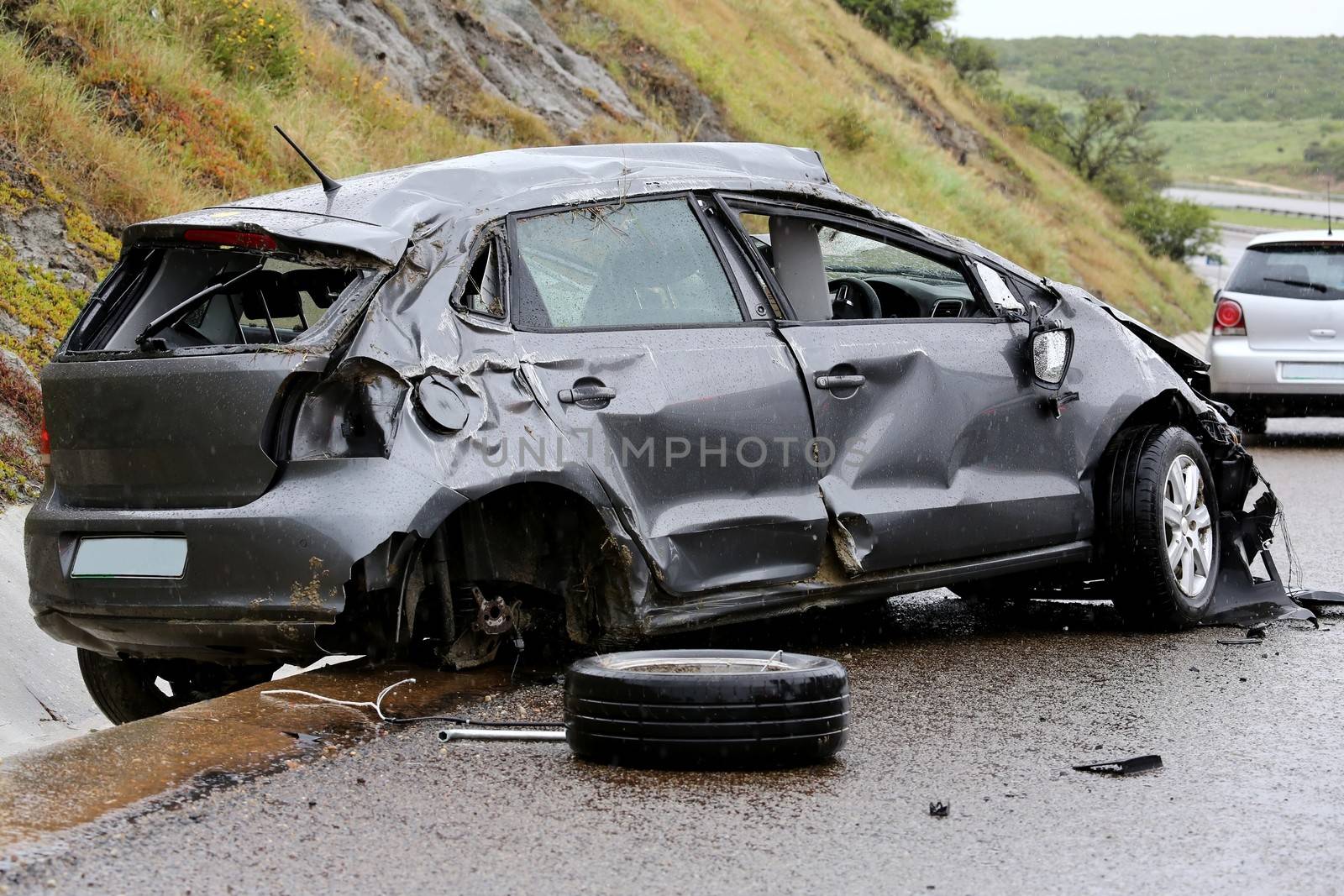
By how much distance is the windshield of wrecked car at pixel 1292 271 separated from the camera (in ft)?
47.8

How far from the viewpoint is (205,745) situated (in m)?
4.68

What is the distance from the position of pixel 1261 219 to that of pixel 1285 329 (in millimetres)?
79549

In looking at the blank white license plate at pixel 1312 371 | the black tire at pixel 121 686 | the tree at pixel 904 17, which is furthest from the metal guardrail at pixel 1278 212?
the black tire at pixel 121 686

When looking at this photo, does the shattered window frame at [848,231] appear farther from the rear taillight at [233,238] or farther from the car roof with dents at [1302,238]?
the car roof with dents at [1302,238]

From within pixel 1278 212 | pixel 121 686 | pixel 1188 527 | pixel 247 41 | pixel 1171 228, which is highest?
pixel 1278 212

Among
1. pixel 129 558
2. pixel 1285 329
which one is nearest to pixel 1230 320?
pixel 1285 329

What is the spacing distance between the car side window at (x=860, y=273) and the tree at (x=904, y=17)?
43721 mm

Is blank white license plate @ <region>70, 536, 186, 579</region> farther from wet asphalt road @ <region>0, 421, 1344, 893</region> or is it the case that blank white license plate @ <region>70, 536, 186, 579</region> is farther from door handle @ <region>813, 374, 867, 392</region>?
door handle @ <region>813, 374, 867, 392</region>

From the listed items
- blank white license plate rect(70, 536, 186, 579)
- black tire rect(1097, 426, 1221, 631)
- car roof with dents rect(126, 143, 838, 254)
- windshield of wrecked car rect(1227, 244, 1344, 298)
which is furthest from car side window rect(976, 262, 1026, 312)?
windshield of wrecked car rect(1227, 244, 1344, 298)

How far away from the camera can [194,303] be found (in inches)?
207

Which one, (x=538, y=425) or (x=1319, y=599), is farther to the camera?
(x=1319, y=599)

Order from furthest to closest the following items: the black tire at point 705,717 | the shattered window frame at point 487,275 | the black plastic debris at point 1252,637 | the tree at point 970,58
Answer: the tree at point 970,58 → the black plastic debris at point 1252,637 → the shattered window frame at point 487,275 → the black tire at point 705,717

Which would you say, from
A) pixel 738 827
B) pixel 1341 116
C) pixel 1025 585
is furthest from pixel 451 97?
pixel 1341 116

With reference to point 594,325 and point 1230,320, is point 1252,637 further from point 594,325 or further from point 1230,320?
point 1230,320
